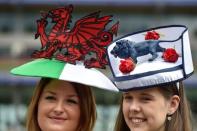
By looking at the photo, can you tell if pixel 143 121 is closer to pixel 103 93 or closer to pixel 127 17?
pixel 103 93

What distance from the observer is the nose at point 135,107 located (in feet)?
13.4

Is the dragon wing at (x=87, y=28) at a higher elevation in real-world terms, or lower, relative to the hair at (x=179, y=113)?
higher

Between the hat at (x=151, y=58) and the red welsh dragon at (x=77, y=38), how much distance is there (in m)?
0.38

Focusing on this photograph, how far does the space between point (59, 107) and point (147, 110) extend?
83 cm

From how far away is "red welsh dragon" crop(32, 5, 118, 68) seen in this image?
4.70 m

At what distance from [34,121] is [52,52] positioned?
1.91ft

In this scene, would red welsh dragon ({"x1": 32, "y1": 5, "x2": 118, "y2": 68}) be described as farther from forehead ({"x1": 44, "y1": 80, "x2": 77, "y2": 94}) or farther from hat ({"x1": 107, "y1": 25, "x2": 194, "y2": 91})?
hat ({"x1": 107, "y1": 25, "x2": 194, "y2": 91})

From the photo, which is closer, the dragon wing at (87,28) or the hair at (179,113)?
the hair at (179,113)

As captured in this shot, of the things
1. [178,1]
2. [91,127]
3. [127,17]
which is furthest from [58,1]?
[91,127]

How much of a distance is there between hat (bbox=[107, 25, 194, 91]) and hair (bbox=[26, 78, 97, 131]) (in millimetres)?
509

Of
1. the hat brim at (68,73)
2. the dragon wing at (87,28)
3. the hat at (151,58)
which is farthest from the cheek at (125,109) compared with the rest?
the dragon wing at (87,28)

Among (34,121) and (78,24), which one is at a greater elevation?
(78,24)

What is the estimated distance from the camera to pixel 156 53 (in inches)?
166

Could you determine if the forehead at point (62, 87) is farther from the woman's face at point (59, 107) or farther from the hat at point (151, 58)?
the hat at point (151, 58)
